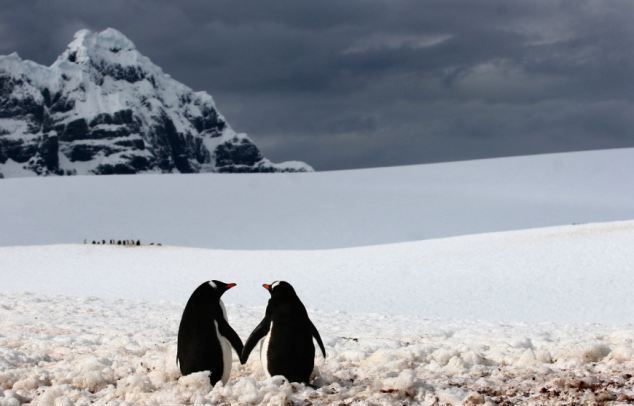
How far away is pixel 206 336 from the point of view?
5.91 meters

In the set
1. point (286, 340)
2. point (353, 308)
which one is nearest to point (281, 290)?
point (286, 340)

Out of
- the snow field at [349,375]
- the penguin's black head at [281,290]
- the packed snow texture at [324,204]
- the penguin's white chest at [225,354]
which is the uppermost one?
the packed snow texture at [324,204]

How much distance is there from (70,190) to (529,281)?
119ft

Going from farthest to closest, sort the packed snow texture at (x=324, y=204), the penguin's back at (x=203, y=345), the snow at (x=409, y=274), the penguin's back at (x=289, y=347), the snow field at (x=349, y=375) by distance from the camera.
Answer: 1. the packed snow texture at (x=324, y=204)
2. the snow at (x=409, y=274)
3. the penguin's back at (x=203, y=345)
4. the penguin's back at (x=289, y=347)
5. the snow field at (x=349, y=375)

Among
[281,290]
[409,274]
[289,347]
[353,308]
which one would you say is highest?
[409,274]

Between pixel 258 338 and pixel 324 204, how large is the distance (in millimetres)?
42241

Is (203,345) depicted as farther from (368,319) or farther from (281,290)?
(368,319)

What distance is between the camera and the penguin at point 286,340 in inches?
227

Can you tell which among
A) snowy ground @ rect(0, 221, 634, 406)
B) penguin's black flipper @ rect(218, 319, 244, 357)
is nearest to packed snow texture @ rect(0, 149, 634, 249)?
snowy ground @ rect(0, 221, 634, 406)

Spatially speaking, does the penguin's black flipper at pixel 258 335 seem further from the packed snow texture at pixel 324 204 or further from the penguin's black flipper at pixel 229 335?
the packed snow texture at pixel 324 204

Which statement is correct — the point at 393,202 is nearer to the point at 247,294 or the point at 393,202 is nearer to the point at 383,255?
the point at 383,255

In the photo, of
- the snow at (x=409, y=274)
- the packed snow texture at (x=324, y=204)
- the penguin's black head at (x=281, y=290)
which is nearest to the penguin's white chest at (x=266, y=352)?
the penguin's black head at (x=281, y=290)

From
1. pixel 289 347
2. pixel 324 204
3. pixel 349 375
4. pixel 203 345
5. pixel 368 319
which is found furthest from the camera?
pixel 324 204

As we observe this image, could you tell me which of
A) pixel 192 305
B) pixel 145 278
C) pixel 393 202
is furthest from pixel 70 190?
pixel 192 305
